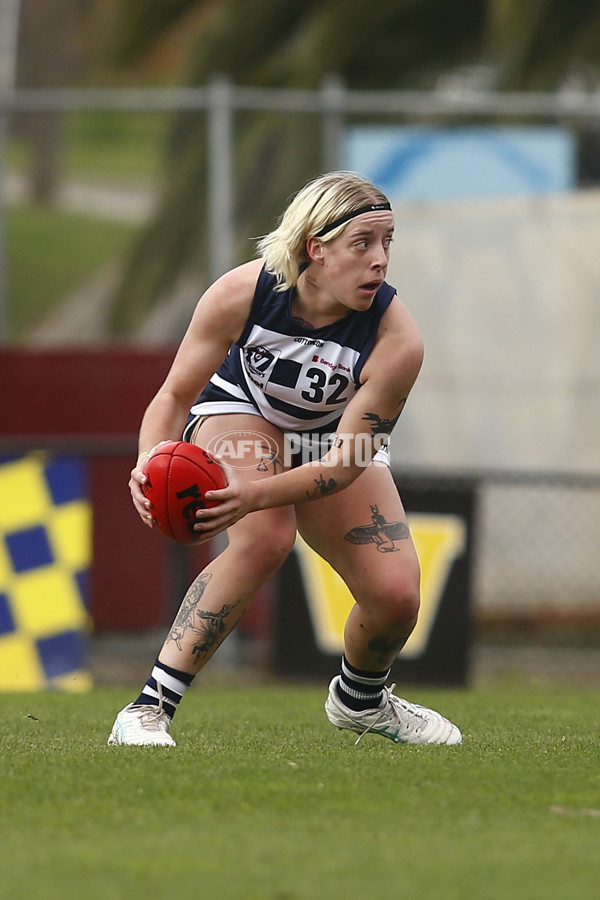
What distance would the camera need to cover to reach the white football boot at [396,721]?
15.2ft

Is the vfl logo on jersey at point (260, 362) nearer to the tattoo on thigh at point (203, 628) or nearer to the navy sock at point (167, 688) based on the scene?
the tattoo on thigh at point (203, 628)

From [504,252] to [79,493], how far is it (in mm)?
3364

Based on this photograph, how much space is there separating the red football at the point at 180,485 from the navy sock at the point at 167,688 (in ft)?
1.64

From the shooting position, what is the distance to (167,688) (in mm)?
4422

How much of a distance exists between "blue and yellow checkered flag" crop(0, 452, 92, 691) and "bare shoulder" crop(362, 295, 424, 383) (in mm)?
4106

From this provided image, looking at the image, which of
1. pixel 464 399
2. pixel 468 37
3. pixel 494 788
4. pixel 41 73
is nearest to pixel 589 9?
pixel 468 37

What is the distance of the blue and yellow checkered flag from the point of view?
316 inches

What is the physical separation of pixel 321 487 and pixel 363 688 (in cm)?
79

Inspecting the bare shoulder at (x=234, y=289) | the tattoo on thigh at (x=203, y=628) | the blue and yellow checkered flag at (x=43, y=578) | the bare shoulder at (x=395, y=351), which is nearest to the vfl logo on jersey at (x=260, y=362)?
the bare shoulder at (x=234, y=289)

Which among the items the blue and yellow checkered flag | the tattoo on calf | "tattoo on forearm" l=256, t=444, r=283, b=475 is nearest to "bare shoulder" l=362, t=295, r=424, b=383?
"tattoo on forearm" l=256, t=444, r=283, b=475

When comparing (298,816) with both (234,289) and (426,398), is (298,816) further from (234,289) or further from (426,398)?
(426,398)

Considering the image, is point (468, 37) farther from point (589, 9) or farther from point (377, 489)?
point (377, 489)

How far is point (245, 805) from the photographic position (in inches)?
139

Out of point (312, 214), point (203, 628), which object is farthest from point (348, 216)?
point (203, 628)
